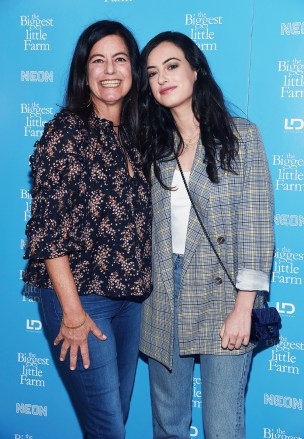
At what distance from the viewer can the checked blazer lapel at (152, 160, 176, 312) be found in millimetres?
2237

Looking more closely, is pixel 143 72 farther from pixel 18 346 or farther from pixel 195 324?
pixel 18 346

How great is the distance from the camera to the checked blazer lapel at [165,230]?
7.34 ft

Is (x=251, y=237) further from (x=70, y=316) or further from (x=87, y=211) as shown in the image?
(x=70, y=316)

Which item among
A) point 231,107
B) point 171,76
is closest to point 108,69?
point 171,76

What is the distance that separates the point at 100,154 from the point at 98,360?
0.72m

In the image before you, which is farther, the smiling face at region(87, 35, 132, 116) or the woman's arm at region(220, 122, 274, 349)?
the smiling face at region(87, 35, 132, 116)

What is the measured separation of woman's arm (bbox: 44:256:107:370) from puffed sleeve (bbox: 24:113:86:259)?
0.06 m

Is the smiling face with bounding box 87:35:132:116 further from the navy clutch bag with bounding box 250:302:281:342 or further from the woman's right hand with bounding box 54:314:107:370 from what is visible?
the navy clutch bag with bounding box 250:302:281:342

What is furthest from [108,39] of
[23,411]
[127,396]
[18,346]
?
[23,411]

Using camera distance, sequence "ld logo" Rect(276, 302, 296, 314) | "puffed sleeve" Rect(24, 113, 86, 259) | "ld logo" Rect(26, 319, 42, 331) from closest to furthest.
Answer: "puffed sleeve" Rect(24, 113, 86, 259)
"ld logo" Rect(276, 302, 296, 314)
"ld logo" Rect(26, 319, 42, 331)

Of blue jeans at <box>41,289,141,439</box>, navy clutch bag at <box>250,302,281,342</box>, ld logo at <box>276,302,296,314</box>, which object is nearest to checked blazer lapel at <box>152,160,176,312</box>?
blue jeans at <box>41,289,141,439</box>

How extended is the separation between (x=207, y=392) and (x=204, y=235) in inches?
23.2

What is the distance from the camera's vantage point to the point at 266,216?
213cm

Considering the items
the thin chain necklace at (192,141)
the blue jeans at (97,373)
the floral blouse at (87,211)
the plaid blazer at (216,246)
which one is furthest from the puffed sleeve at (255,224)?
the blue jeans at (97,373)
